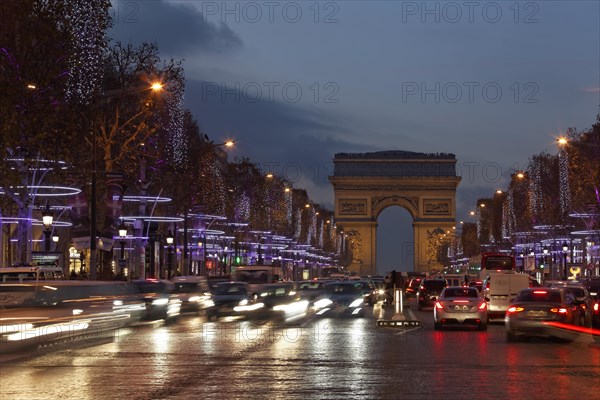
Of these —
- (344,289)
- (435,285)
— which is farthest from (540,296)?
(435,285)

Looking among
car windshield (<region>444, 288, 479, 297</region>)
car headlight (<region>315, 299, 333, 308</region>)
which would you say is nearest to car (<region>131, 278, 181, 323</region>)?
car windshield (<region>444, 288, 479, 297</region>)

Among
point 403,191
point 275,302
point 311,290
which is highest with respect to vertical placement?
point 403,191

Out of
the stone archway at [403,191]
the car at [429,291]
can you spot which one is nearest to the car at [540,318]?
the car at [429,291]

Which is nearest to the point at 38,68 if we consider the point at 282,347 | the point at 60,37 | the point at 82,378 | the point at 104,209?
the point at 60,37

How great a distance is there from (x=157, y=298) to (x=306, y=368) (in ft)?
61.8

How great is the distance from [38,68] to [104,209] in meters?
23.5

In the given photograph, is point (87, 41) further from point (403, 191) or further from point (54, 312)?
point (403, 191)

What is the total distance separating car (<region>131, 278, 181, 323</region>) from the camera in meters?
37.9

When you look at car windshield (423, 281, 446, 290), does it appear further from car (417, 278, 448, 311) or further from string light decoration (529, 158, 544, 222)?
string light decoration (529, 158, 544, 222)

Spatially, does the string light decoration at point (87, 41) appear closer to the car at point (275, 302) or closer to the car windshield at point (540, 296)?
the car at point (275, 302)

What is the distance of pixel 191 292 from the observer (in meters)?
46.1

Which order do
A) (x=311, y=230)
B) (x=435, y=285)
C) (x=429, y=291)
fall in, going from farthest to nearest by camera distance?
(x=311, y=230)
(x=435, y=285)
(x=429, y=291)

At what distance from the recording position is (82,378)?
→ 1892cm

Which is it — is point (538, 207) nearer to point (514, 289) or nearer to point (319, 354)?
point (514, 289)
